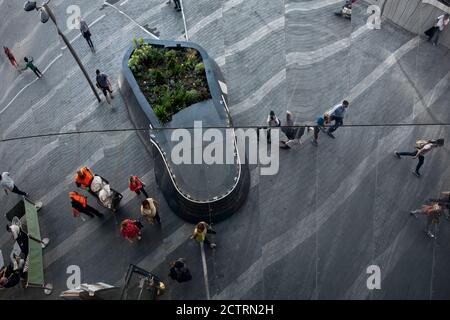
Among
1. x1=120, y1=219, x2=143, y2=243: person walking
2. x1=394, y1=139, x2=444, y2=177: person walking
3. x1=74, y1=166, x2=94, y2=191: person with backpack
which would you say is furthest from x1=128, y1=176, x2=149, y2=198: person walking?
x1=394, y1=139, x2=444, y2=177: person walking

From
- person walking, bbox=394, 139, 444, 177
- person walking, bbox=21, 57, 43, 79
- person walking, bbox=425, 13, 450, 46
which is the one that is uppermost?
person walking, bbox=21, 57, 43, 79

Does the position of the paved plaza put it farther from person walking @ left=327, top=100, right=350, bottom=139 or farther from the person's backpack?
person walking @ left=327, top=100, right=350, bottom=139

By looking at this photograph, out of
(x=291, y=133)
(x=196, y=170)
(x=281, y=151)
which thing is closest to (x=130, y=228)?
(x=196, y=170)

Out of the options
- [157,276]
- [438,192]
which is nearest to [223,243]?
[157,276]

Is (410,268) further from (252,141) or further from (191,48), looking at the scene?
(191,48)

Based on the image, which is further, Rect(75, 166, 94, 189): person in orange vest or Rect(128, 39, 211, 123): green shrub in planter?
Rect(128, 39, 211, 123): green shrub in planter

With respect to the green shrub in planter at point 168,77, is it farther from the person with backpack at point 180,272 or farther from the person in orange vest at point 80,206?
the person with backpack at point 180,272
